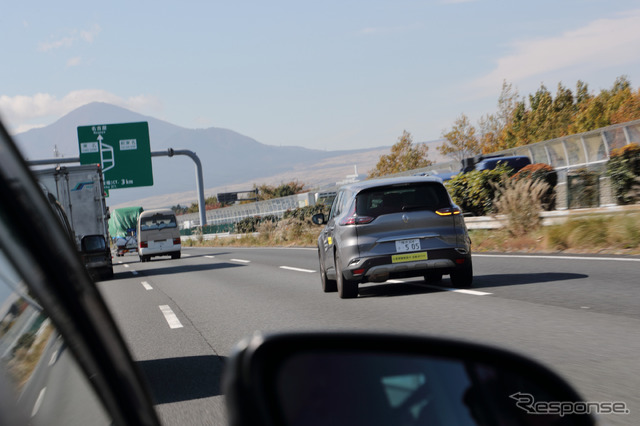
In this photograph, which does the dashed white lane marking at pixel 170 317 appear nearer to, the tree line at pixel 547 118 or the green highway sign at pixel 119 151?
the green highway sign at pixel 119 151

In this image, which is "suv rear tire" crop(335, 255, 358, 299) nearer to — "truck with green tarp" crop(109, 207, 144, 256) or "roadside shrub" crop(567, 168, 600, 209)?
"roadside shrub" crop(567, 168, 600, 209)

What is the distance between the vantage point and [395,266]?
10.4 meters

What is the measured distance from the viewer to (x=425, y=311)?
915 cm

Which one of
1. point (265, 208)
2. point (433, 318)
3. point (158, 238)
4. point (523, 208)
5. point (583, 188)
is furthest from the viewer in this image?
point (265, 208)

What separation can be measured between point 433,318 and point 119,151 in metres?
35.7

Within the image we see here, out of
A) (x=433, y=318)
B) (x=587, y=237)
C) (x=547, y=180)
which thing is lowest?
(x=433, y=318)

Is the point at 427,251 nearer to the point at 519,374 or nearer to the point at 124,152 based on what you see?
the point at 519,374

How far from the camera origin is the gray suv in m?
10.5

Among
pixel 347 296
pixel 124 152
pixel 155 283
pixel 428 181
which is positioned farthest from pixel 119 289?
pixel 124 152

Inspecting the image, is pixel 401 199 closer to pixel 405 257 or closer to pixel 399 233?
Answer: pixel 399 233

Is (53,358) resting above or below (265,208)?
below
